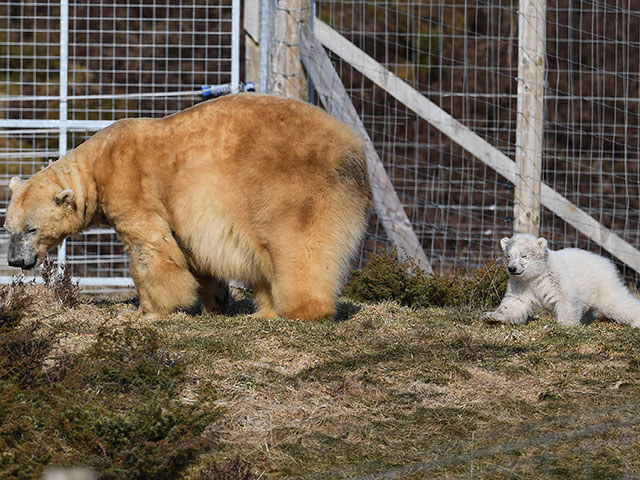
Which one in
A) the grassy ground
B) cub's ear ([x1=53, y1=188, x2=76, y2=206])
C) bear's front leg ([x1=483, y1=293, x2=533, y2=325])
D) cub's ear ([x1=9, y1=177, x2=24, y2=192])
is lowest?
the grassy ground

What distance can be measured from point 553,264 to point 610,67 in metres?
13.6

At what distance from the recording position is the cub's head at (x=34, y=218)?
7.21m

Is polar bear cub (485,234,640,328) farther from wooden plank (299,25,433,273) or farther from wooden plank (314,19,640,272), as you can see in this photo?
wooden plank (314,19,640,272)

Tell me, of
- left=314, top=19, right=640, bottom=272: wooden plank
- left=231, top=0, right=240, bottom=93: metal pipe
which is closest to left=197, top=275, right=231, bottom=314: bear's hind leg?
left=231, top=0, right=240, bottom=93: metal pipe

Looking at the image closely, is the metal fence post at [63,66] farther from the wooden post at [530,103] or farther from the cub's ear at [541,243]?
the cub's ear at [541,243]

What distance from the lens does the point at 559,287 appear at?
6812 mm

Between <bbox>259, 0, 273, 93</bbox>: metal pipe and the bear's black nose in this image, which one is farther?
<bbox>259, 0, 273, 93</bbox>: metal pipe

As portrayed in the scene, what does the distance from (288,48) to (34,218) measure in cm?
332

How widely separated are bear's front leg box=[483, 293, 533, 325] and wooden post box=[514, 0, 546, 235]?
9.00 ft

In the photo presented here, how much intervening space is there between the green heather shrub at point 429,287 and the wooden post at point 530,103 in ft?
4.97

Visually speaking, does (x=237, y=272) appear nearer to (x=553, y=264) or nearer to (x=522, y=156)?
(x=553, y=264)

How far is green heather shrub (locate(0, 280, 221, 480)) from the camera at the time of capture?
416 centimetres

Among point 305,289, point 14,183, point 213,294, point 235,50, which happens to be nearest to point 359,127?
point 235,50

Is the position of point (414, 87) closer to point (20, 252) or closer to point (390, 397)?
point (20, 252)
